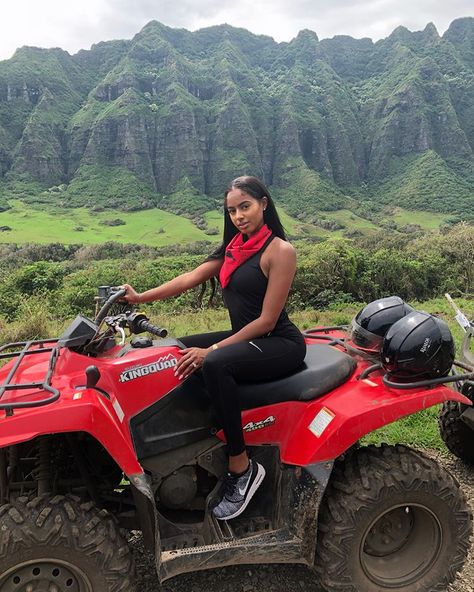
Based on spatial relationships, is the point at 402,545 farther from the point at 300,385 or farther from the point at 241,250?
the point at 241,250

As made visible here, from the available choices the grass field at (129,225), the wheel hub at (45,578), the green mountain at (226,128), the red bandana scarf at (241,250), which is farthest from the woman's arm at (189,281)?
the green mountain at (226,128)

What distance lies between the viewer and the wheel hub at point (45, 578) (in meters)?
2.43

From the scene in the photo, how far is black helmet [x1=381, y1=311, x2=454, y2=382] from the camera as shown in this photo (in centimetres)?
296

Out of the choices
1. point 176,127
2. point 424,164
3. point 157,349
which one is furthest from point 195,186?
point 157,349

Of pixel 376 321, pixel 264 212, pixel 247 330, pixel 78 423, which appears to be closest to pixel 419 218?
pixel 376 321

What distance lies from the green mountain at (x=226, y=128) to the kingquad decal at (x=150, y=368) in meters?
102

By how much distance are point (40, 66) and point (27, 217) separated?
268 ft

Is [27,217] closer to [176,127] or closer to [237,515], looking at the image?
[176,127]

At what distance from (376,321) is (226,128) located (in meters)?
145

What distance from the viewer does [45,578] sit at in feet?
8.13

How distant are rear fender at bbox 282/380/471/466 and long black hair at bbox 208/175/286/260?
3.58ft

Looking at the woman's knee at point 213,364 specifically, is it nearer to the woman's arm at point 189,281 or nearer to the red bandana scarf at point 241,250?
the red bandana scarf at point 241,250

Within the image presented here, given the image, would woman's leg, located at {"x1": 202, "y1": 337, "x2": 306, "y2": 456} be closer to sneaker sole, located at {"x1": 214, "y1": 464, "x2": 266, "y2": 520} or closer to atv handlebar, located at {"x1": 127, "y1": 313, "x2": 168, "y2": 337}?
sneaker sole, located at {"x1": 214, "y1": 464, "x2": 266, "y2": 520}

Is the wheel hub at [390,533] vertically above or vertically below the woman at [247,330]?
below
